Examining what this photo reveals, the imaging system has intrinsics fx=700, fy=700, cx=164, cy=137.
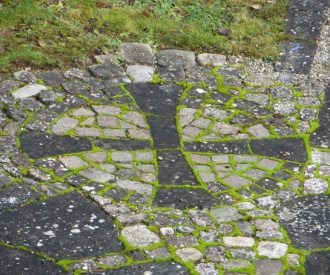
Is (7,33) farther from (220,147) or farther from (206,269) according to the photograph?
(206,269)

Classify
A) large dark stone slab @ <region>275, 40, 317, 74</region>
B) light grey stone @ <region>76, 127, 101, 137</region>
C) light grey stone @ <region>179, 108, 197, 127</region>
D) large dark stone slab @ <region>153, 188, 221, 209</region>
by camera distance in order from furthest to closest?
1. large dark stone slab @ <region>275, 40, 317, 74</region>
2. light grey stone @ <region>179, 108, 197, 127</region>
3. light grey stone @ <region>76, 127, 101, 137</region>
4. large dark stone slab @ <region>153, 188, 221, 209</region>

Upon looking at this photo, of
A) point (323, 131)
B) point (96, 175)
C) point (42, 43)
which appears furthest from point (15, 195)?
point (323, 131)

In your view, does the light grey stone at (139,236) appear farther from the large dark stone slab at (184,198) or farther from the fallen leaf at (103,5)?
the fallen leaf at (103,5)

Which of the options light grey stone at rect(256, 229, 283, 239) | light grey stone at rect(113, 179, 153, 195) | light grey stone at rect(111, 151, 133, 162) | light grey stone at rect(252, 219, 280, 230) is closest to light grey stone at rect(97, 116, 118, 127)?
light grey stone at rect(111, 151, 133, 162)

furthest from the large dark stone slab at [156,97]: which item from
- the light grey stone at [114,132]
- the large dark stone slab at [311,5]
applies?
the large dark stone slab at [311,5]

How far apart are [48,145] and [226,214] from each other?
1.49 meters

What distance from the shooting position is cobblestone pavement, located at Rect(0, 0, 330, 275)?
4301mm

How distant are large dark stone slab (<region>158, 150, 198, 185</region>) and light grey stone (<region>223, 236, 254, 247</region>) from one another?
66cm

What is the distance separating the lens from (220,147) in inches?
213

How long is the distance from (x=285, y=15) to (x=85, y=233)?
3949 millimetres

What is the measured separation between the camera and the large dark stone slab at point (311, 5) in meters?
7.57

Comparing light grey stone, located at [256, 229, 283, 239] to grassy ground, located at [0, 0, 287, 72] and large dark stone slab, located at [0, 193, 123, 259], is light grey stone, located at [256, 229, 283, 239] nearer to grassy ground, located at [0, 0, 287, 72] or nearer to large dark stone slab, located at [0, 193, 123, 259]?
large dark stone slab, located at [0, 193, 123, 259]

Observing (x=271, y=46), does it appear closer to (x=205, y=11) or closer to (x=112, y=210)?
(x=205, y=11)

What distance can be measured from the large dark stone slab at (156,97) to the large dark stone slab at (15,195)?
141 cm
